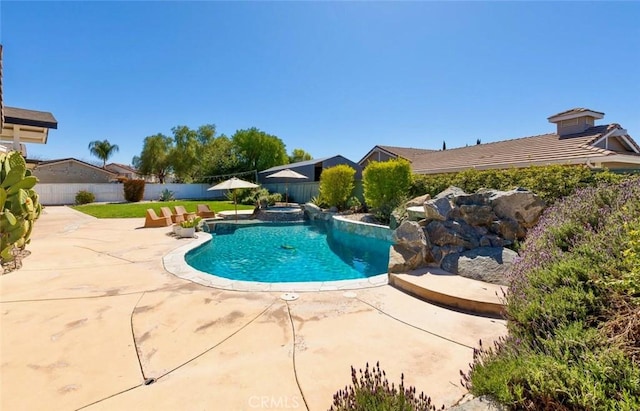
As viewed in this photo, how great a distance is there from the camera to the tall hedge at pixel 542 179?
6762 millimetres

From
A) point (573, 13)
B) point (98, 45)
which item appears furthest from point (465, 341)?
point (98, 45)

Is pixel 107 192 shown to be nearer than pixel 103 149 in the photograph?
Yes

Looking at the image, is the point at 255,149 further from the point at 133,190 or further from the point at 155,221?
the point at 155,221

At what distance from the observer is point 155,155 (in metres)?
39.4

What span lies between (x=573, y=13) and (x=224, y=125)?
41654mm

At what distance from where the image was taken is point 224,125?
42.7 metres

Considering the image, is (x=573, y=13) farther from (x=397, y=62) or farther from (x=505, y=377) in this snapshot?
(x=505, y=377)

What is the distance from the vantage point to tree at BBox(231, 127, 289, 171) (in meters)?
37.1

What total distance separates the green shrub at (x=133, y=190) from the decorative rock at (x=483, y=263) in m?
29.0

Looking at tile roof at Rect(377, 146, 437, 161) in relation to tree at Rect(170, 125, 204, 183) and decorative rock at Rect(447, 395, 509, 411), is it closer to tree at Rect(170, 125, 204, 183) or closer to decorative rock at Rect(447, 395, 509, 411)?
decorative rock at Rect(447, 395, 509, 411)

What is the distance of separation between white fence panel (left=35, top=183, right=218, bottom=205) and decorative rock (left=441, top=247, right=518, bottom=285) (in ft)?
104

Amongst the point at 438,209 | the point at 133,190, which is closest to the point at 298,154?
the point at 133,190

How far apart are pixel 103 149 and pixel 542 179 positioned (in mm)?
61634

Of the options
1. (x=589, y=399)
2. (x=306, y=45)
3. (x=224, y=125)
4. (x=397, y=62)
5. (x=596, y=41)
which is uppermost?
(x=224, y=125)
